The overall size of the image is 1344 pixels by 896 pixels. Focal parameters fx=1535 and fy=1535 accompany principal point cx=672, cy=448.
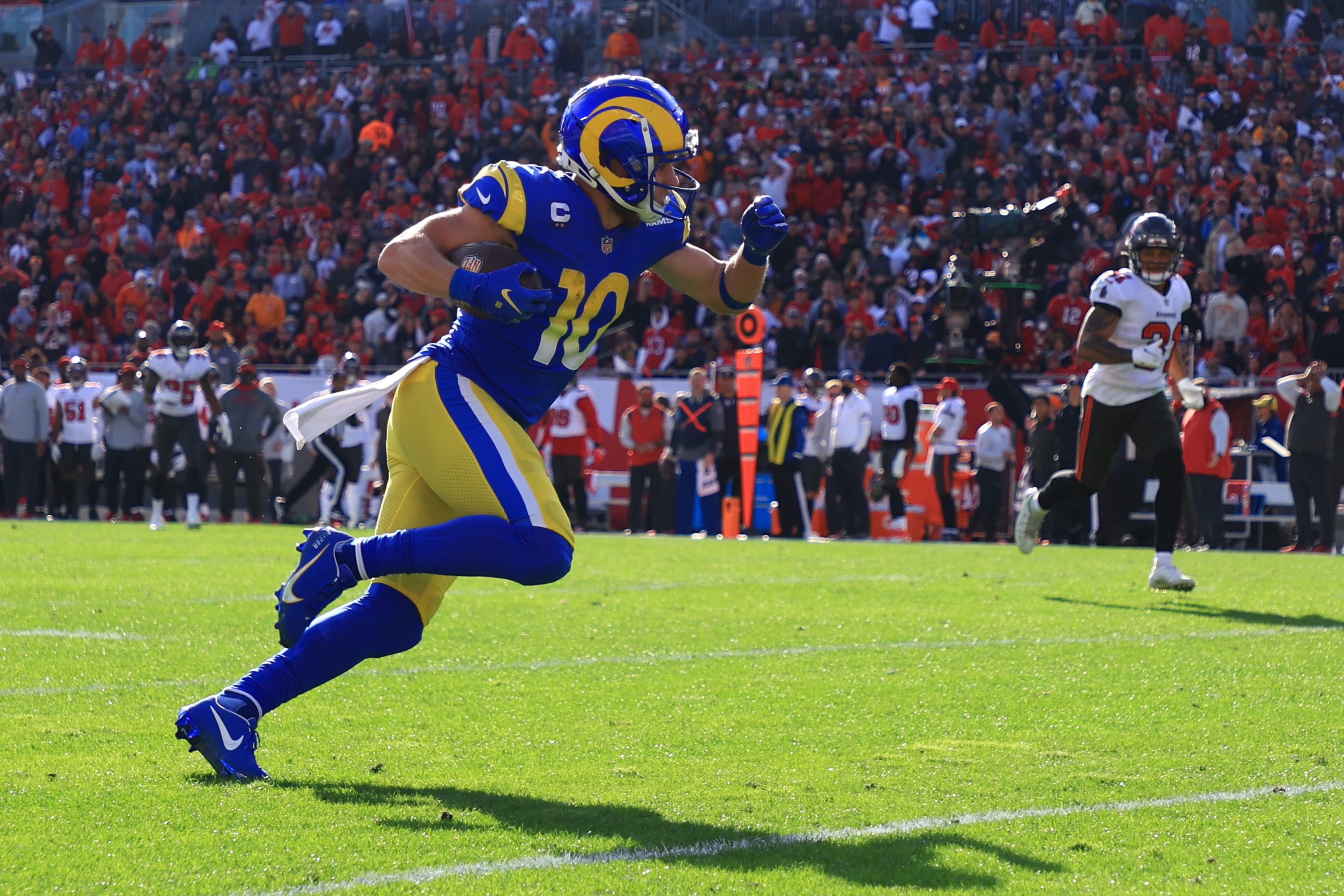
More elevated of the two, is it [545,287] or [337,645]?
[545,287]

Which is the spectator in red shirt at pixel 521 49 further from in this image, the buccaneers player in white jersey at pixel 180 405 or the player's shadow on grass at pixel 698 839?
the player's shadow on grass at pixel 698 839

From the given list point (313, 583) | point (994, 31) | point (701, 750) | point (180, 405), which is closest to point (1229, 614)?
point (701, 750)

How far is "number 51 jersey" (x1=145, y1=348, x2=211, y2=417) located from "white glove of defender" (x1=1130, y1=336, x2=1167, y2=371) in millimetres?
9796

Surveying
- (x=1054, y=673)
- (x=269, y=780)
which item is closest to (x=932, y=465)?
(x=1054, y=673)

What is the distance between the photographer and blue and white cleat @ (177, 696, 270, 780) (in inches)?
147

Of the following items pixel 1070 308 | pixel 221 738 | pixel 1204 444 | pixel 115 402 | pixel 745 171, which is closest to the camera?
pixel 221 738

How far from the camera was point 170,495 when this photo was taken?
1792cm

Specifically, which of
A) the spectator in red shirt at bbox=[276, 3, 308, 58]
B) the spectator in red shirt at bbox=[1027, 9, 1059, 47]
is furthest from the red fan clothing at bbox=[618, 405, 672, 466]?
the spectator in red shirt at bbox=[276, 3, 308, 58]

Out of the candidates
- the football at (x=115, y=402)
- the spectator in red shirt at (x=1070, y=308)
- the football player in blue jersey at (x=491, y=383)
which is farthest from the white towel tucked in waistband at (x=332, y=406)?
the spectator in red shirt at (x=1070, y=308)

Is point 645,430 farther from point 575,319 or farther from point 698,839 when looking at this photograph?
point 698,839

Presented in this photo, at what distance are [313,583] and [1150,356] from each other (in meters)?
5.43

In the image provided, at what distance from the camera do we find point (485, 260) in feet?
12.8

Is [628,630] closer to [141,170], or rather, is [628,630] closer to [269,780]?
[269,780]

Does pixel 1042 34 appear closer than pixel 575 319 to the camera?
No
